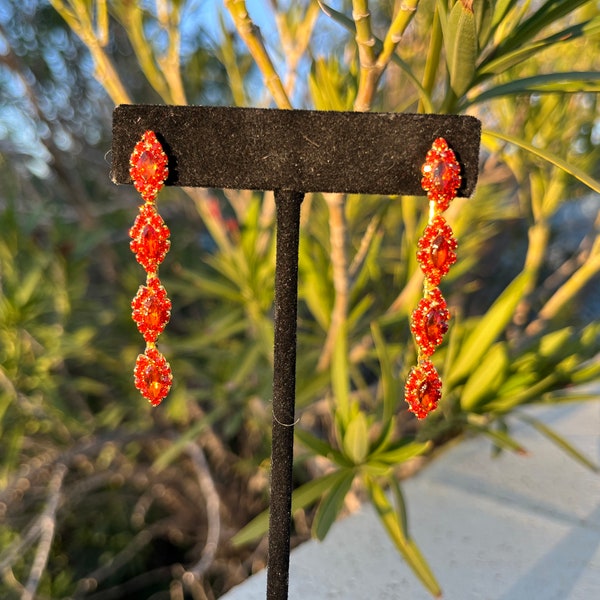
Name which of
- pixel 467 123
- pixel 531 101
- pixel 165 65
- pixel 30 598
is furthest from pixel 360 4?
pixel 30 598

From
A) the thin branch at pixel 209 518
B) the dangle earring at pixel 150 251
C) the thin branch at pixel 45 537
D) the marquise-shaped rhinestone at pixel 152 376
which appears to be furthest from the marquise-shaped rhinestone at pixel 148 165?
the thin branch at pixel 45 537

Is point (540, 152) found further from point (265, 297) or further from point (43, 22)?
point (43, 22)

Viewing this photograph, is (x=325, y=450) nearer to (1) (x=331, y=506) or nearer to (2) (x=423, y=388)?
(1) (x=331, y=506)

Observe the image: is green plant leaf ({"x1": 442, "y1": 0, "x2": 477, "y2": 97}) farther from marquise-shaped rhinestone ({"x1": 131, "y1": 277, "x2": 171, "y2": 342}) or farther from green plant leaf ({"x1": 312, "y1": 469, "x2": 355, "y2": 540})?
green plant leaf ({"x1": 312, "y1": 469, "x2": 355, "y2": 540})

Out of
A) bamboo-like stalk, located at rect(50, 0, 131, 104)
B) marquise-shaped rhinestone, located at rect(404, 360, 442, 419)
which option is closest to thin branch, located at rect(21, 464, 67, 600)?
bamboo-like stalk, located at rect(50, 0, 131, 104)

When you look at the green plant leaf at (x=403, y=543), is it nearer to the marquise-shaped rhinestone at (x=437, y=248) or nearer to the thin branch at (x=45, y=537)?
the marquise-shaped rhinestone at (x=437, y=248)
